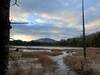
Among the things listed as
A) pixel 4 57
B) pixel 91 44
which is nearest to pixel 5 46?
pixel 4 57

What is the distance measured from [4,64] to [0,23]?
38 cm

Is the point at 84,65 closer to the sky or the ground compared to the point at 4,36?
closer to the ground

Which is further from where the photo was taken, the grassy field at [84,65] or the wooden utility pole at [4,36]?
the grassy field at [84,65]

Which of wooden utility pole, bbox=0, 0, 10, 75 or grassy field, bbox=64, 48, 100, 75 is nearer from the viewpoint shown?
wooden utility pole, bbox=0, 0, 10, 75

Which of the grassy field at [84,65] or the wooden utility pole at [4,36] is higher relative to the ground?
the wooden utility pole at [4,36]

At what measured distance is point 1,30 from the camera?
2.74 meters

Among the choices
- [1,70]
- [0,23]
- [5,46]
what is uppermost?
[0,23]

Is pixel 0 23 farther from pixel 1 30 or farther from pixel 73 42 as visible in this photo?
pixel 73 42

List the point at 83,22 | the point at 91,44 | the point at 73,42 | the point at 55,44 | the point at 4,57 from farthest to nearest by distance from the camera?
the point at 55,44
the point at 73,42
the point at 91,44
the point at 83,22
the point at 4,57

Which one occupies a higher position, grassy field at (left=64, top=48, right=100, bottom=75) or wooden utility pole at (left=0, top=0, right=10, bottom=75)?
wooden utility pole at (left=0, top=0, right=10, bottom=75)

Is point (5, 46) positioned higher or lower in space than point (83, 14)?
lower

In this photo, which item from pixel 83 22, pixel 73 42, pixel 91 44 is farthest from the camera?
pixel 73 42

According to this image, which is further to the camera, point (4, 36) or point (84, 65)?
point (84, 65)

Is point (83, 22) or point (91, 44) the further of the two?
point (91, 44)
